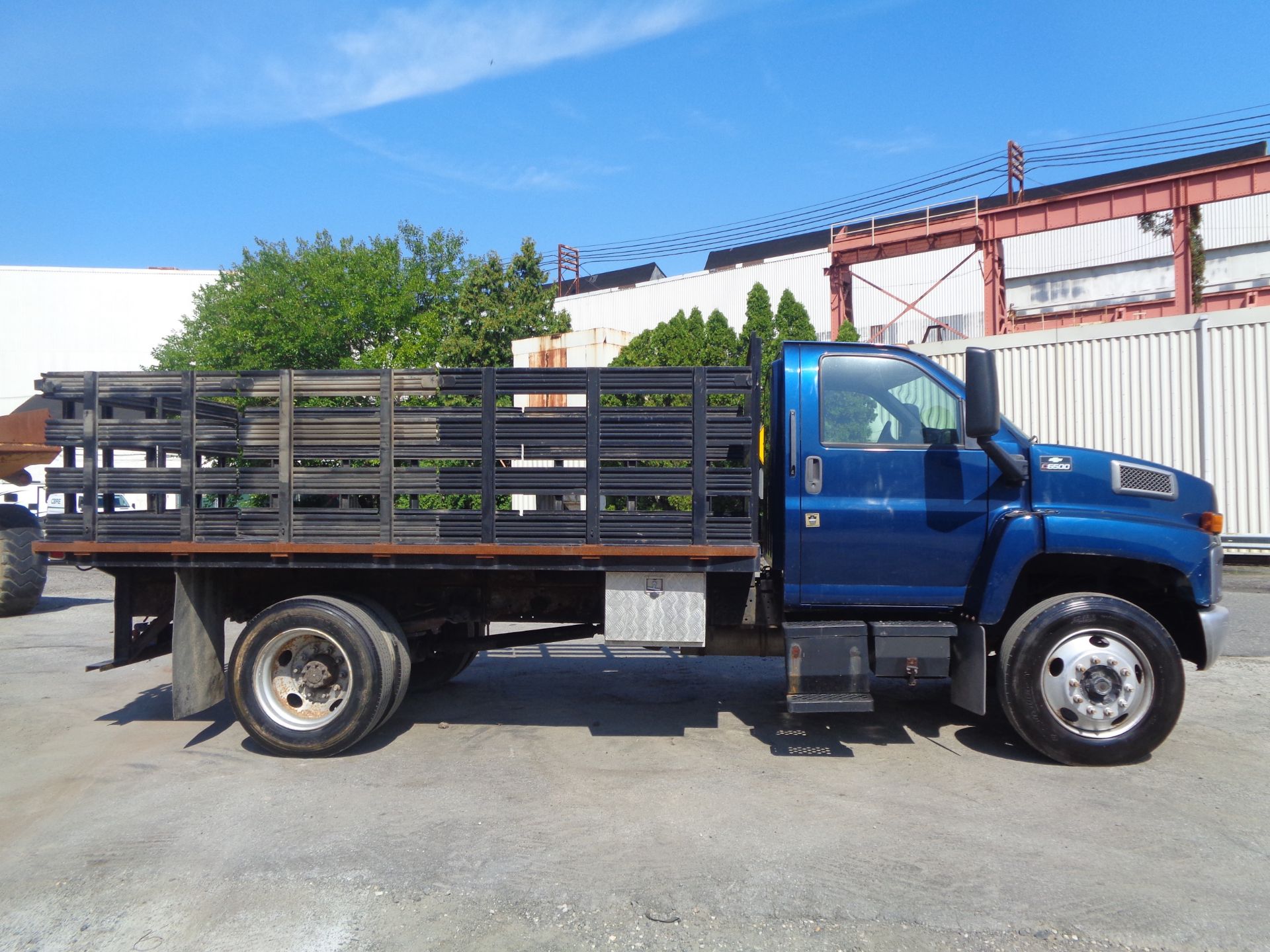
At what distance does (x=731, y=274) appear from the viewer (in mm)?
36094

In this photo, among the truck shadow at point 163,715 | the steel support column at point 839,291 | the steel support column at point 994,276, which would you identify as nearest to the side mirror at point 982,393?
the truck shadow at point 163,715

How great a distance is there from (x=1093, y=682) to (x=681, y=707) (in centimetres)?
284

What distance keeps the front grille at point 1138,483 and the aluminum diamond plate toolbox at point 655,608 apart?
2.58 m

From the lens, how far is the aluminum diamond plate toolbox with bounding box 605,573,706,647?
5.39 metres

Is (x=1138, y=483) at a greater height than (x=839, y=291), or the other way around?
(x=839, y=291)

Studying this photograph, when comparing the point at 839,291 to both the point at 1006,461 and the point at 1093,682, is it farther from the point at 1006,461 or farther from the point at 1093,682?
the point at 1093,682

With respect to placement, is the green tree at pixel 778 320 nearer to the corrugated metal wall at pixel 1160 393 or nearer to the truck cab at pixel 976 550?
the corrugated metal wall at pixel 1160 393

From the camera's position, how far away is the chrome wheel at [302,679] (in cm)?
556

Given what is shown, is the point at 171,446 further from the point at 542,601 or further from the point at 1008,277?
the point at 1008,277

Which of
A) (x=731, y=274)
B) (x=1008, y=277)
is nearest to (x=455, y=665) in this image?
(x=731, y=274)

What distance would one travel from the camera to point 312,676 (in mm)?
5602

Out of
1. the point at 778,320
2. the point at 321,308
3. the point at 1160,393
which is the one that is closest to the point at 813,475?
the point at 778,320

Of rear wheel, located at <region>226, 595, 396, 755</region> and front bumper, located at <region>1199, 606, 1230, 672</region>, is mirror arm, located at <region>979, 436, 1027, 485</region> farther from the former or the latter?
rear wheel, located at <region>226, 595, 396, 755</region>

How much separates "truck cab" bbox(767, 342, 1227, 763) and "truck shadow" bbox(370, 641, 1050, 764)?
0.58m
